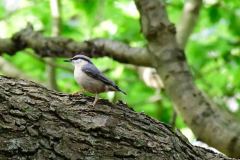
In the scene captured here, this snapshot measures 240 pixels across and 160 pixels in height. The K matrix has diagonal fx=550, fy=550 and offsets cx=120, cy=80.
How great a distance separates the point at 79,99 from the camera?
3160 mm

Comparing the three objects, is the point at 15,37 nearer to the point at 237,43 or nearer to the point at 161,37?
the point at 161,37

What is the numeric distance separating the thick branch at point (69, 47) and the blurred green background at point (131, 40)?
46.5 inches

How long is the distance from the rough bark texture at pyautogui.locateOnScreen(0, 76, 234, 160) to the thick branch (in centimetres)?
212

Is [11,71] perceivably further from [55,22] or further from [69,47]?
[69,47]

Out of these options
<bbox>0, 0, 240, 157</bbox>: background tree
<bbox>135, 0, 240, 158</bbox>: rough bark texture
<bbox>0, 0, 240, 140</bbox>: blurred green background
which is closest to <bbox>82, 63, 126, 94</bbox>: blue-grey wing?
<bbox>135, 0, 240, 158</bbox>: rough bark texture

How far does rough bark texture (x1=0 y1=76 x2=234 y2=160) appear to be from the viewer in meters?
2.79

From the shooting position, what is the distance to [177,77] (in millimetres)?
5020

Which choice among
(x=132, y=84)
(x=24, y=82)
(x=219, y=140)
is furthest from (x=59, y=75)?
(x=24, y=82)

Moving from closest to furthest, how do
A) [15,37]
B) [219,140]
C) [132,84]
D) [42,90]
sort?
1. [42,90]
2. [219,140]
3. [15,37]
4. [132,84]

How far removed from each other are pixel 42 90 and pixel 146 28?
6.92ft

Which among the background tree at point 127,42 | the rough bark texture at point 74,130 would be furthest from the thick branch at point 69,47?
the rough bark texture at point 74,130

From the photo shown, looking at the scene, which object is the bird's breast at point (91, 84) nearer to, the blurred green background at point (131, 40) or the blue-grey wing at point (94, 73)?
the blue-grey wing at point (94, 73)

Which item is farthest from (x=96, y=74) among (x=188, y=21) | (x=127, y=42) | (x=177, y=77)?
(x=127, y=42)

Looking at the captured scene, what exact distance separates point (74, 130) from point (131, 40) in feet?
15.0
